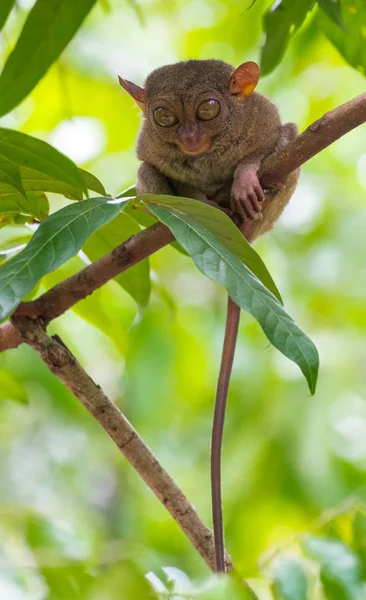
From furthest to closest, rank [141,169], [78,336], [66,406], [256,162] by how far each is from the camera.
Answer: [78,336], [66,406], [141,169], [256,162]

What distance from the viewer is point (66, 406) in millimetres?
4930

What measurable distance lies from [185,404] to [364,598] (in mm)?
3375

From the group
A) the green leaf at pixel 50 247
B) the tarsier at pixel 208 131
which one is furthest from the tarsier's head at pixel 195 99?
the green leaf at pixel 50 247

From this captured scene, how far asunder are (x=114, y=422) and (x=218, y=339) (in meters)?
2.64

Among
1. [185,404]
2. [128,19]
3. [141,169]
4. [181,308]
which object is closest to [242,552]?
[185,404]

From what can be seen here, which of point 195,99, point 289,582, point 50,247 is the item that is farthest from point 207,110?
point 289,582

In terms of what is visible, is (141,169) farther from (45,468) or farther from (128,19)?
(45,468)

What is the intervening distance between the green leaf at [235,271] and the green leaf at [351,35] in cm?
101

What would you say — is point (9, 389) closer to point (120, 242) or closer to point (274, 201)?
point (120, 242)

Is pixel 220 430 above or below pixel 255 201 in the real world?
below

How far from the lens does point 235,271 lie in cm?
172

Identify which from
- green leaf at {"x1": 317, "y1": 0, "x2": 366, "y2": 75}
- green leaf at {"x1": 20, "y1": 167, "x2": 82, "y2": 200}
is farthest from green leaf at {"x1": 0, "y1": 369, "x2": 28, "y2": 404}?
green leaf at {"x1": 317, "y1": 0, "x2": 366, "y2": 75}

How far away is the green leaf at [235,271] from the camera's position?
1.65m

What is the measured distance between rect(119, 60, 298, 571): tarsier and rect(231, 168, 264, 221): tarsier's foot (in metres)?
0.09
